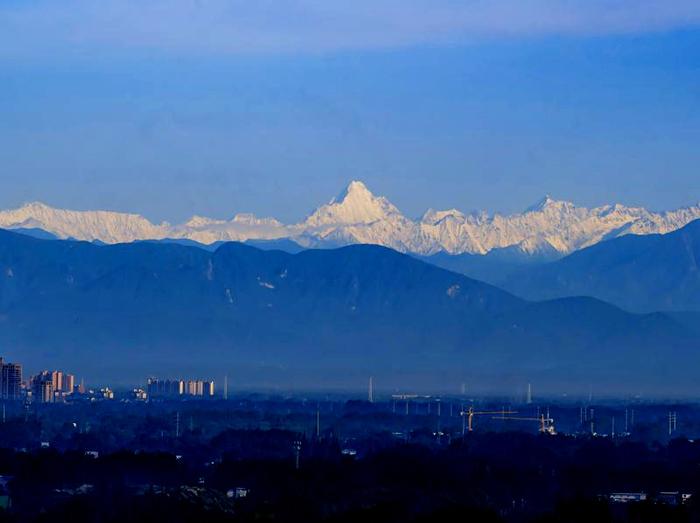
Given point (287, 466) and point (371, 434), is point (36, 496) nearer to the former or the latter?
point (287, 466)

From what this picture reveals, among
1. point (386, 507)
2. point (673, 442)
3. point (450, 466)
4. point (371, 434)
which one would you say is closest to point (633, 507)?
point (386, 507)

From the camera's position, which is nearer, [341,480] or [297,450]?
[341,480]

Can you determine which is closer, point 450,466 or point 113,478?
point 113,478

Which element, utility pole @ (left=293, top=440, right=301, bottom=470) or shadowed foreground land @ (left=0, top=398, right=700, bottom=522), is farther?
utility pole @ (left=293, top=440, right=301, bottom=470)

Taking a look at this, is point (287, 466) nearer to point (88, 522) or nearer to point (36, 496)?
point (36, 496)

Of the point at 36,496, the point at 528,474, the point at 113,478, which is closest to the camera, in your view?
the point at 36,496

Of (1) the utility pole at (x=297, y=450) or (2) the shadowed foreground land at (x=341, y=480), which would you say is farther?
(1) the utility pole at (x=297, y=450)

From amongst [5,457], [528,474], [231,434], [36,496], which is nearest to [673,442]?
[231,434]

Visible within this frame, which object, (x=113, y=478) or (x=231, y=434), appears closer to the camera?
(x=113, y=478)

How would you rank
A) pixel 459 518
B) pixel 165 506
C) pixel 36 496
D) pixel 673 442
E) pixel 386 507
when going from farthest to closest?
pixel 673 442
pixel 36 496
pixel 165 506
pixel 386 507
pixel 459 518
